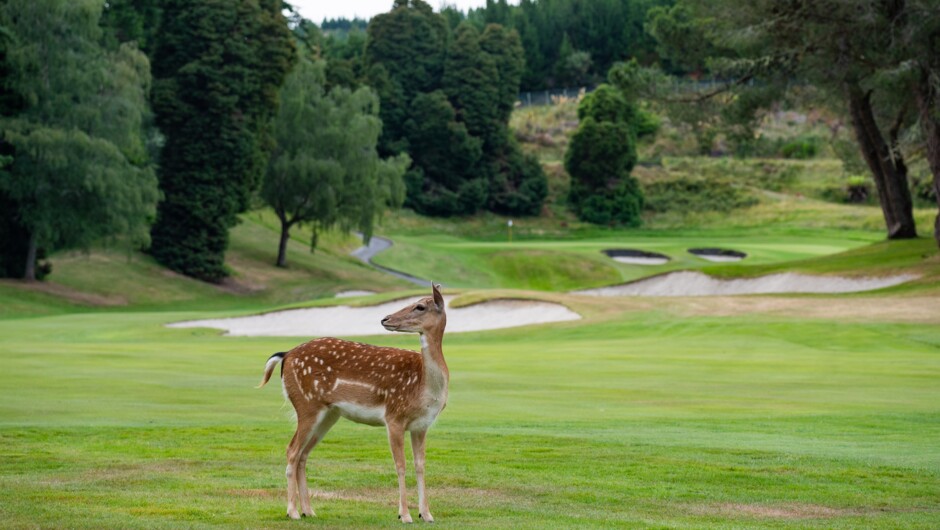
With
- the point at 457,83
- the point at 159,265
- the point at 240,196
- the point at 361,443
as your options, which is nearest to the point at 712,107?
the point at 240,196

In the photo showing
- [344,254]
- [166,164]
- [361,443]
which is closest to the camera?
[361,443]

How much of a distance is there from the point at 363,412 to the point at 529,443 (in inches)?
250

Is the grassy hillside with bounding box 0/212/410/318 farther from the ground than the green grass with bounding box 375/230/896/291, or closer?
closer

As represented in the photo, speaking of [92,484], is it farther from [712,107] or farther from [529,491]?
[712,107]

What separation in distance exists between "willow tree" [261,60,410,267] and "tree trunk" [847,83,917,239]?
32.9m

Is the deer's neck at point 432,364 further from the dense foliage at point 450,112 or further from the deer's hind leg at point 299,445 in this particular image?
the dense foliage at point 450,112

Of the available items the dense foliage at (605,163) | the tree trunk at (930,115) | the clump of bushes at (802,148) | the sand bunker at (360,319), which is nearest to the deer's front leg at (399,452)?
the sand bunker at (360,319)

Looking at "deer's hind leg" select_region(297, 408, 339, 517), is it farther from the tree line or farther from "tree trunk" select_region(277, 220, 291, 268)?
"tree trunk" select_region(277, 220, 291, 268)

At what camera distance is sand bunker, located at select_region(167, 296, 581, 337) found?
146 ft

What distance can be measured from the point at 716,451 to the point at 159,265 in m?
60.2

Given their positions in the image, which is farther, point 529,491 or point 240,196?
point 240,196

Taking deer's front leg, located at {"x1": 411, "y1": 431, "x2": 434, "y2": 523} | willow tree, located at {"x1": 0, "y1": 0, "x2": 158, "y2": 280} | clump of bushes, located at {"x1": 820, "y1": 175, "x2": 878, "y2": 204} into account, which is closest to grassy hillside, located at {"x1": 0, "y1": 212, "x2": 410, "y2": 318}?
willow tree, located at {"x1": 0, "y1": 0, "x2": 158, "y2": 280}

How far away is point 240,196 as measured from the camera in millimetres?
72250

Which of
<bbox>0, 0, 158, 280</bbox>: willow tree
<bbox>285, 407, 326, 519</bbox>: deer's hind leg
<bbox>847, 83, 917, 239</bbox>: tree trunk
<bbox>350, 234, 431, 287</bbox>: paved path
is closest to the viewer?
<bbox>285, 407, 326, 519</bbox>: deer's hind leg
